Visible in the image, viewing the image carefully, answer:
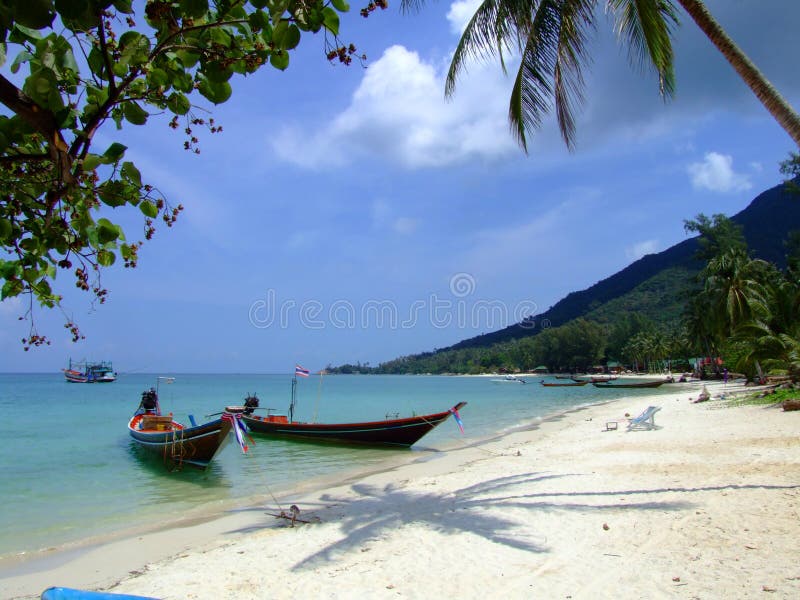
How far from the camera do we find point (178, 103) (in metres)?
2.24

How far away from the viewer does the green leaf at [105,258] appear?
247cm

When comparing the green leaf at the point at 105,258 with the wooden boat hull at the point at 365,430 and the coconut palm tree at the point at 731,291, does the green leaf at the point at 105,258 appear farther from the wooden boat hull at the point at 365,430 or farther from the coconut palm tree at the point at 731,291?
the coconut palm tree at the point at 731,291

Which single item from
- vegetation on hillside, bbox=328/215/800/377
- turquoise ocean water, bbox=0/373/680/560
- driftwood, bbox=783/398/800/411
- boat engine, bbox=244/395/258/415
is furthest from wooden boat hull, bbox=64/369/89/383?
driftwood, bbox=783/398/800/411

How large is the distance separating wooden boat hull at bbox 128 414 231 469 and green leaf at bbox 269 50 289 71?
10809 mm

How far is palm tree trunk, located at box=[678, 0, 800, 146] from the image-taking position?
480 centimetres

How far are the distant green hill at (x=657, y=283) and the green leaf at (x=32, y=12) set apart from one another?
8344 centimetres

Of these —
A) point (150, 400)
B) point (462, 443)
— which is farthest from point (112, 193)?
point (150, 400)

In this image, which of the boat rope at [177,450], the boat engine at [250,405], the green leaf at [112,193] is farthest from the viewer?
the boat engine at [250,405]

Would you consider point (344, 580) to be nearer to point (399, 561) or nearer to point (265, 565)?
point (399, 561)

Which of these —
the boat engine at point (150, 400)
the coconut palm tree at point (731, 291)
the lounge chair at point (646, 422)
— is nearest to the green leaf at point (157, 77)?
the lounge chair at point (646, 422)

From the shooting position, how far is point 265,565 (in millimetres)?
5180

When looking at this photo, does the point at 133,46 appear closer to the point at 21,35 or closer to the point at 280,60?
the point at 21,35

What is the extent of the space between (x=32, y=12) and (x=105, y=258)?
1.30 meters

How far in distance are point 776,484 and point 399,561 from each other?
4.67 meters
